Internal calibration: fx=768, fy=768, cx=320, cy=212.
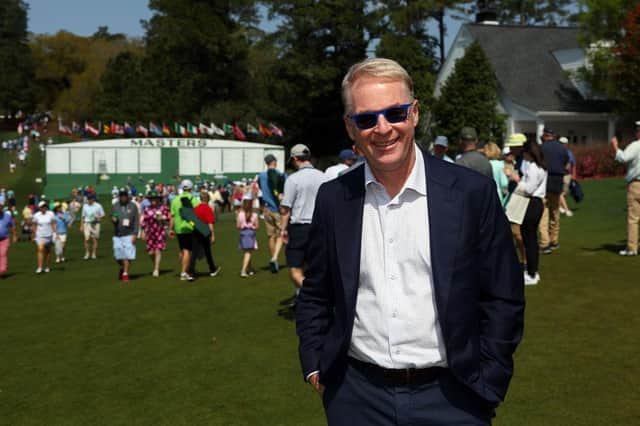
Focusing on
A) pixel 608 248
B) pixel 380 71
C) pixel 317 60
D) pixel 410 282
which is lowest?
pixel 608 248

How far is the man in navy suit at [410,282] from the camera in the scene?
2.75m

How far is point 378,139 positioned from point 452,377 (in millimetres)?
917

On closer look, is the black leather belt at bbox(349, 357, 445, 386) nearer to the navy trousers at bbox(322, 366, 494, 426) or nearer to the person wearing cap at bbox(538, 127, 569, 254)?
the navy trousers at bbox(322, 366, 494, 426)

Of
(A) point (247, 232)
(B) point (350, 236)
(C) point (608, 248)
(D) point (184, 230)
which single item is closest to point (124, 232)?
(D) point (184, 230)

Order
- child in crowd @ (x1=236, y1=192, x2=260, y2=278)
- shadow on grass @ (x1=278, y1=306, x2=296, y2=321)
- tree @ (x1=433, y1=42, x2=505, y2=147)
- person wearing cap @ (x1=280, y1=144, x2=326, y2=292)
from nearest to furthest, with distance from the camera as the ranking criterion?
person wearing cap @ (x1=280, y1=144, x2=326, y2=292), shadow on grass @ (x1=278, y1=306, x2=296, y2=321), child in crowd @ (x1=236, y1=192, x2=260, y2=278), tree @ (x1=433, y1=42, x2=505, y2=147)

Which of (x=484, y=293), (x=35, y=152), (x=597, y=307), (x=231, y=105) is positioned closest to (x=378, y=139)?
(x=484, y=293)

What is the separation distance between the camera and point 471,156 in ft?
31.7

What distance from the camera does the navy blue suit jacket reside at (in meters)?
2.73

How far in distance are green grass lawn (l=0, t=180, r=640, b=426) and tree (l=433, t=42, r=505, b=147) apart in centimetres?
2661

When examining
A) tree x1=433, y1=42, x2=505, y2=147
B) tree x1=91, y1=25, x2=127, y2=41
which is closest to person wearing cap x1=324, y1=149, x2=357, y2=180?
tree x1=433, y1=42, x2=505, y2=147

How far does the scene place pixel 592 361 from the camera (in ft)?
23.0

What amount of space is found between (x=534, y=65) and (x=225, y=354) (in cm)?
4007

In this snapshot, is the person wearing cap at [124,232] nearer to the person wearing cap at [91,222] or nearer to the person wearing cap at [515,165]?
the person wearing cap at [91,222]

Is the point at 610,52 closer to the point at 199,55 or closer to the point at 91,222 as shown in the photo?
the point at 91,222
